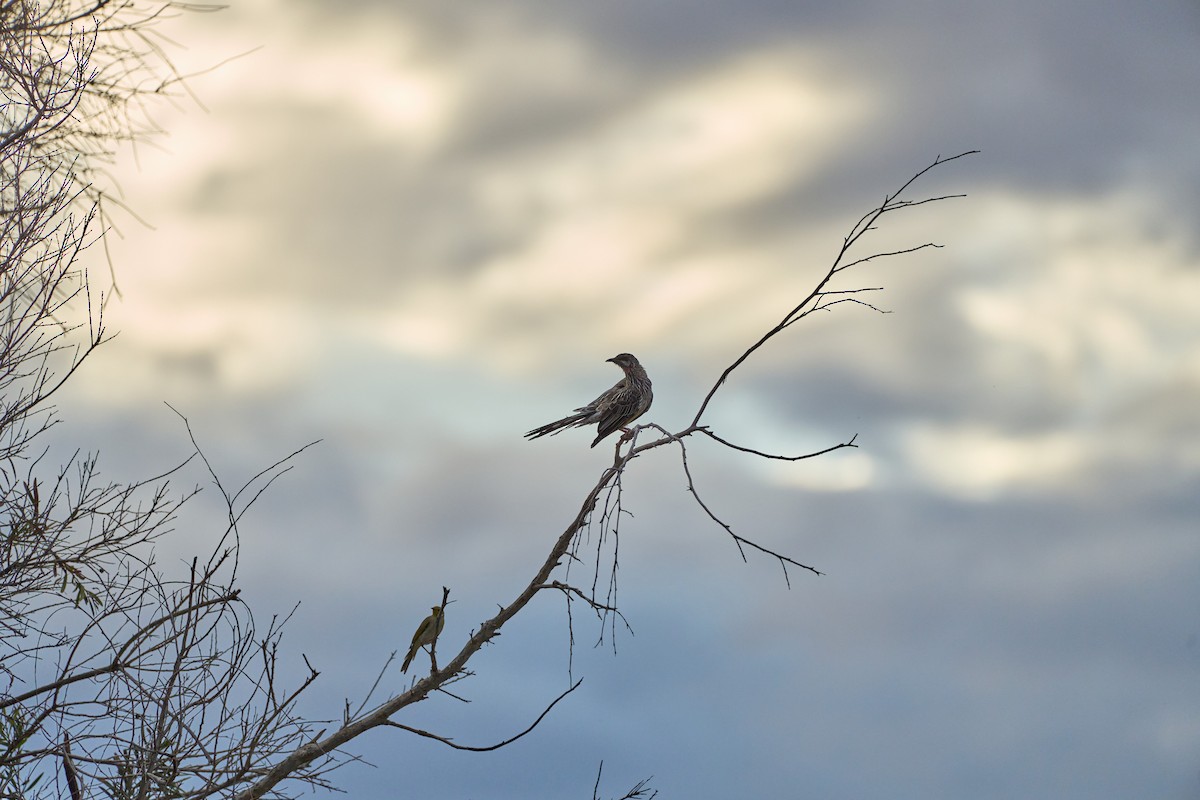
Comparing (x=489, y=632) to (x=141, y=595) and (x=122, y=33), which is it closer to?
(x=141, y=595)

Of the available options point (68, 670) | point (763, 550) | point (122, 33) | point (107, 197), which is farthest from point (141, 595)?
point (763, 550)

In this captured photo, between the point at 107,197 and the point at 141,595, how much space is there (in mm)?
3052

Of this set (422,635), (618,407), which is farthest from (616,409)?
(422,635)

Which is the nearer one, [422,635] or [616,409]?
[422,635]

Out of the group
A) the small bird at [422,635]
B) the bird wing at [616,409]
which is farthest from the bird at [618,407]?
the small bird at [422,635]

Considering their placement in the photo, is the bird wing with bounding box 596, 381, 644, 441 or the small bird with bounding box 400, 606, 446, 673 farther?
the bird wing with bounding box 596, 381, 644, 441

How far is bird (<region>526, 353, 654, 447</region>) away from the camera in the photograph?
39.6ft

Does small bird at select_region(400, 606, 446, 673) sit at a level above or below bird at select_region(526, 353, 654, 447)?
below

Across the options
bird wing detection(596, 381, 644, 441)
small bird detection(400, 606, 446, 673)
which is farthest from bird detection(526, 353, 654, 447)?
small bird detection(400, 606, 446, 673)

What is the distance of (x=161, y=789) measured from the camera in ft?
20.3

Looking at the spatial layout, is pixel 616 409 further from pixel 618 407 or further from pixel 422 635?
pixel 422 635

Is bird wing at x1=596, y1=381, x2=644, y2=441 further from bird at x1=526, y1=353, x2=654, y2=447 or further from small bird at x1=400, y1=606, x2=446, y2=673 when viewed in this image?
small bird at x1=400, y1=606, x2=446, y2=673

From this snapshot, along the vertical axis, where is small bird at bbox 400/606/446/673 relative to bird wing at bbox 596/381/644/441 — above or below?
below

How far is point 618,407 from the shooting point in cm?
1245
